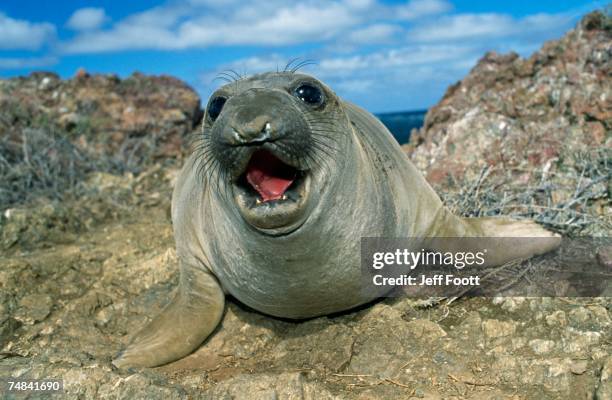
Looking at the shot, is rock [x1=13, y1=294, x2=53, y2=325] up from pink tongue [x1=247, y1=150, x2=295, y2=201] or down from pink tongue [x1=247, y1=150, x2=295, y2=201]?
Result: down

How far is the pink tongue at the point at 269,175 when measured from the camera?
301cm

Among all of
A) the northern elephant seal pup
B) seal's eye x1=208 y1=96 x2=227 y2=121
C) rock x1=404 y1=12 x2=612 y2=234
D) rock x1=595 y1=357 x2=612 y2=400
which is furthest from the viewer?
rock x1=404 y1=12 x2=612 y2=234

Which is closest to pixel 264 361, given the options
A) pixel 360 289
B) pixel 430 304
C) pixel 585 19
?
pixel 360 289

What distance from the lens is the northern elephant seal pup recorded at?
2.93 meters

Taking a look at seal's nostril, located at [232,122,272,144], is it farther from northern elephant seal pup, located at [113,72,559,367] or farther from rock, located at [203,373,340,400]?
rock, located at [203,373,340,400]

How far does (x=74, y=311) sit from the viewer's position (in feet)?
14.7

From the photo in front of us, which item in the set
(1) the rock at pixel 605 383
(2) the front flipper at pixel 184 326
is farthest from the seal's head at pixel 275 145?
(1) the rock at pixel 605 383

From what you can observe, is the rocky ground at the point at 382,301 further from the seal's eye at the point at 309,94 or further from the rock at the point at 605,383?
the seal's eye at the point at 309,94

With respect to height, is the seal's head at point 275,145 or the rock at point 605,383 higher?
the seal's head at point 275,145

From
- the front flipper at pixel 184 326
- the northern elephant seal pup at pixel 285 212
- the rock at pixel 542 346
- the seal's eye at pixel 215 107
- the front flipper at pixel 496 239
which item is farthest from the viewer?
the front flipper at pixel 496 239

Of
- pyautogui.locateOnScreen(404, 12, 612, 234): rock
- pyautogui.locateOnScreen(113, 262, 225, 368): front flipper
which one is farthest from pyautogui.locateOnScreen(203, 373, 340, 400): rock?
pyautogui.locateOnScreen(404, 12, 612, 234): rock

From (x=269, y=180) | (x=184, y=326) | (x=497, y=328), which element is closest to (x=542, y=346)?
(x=497, y=328)

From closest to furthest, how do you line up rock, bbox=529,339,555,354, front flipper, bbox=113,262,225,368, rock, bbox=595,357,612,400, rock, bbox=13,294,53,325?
1. rock, bbox=595,357,612,400
2. rock, bbox=529,339,555,354
3. front flipper, bbox=113,262,225,368
4. rock, bbox=13,294,53,325

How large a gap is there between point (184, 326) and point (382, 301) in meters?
1.29
